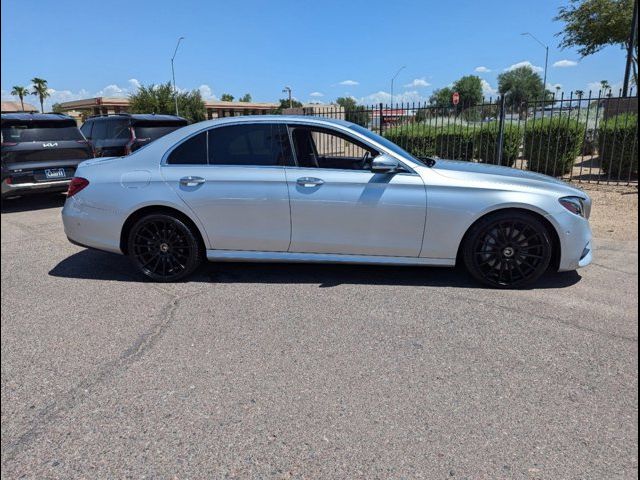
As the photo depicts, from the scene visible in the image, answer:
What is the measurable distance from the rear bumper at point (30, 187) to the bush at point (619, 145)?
11267mm

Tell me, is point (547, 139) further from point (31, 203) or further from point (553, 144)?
point (31, 203)

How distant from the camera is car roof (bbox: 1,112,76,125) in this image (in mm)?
8336

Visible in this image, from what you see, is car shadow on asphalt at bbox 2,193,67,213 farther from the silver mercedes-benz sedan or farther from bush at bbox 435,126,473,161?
bush at bbox 435,126,473,161

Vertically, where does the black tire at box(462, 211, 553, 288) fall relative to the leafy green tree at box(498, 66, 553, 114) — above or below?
below

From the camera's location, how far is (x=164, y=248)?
15.4 ft

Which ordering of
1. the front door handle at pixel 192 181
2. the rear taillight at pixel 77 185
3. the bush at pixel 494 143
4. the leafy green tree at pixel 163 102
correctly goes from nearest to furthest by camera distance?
the front door handle at pixel 192 181 → the rear taillight at pixel 77 185 → the bush at pixel 494 143 → the leafy green tree at pixel 163 102

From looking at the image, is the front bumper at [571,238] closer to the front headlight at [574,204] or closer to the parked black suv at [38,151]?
the front headlight at [574,204]

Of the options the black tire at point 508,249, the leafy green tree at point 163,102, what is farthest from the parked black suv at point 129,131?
the leafy green tree at point 163,102

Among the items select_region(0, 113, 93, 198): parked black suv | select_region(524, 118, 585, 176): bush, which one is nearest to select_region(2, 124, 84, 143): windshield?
select_region(0, 113, 93, 198): parked black suv

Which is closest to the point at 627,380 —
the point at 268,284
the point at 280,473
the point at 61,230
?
the point at 280,473

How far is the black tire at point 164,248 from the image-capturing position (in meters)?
4.61

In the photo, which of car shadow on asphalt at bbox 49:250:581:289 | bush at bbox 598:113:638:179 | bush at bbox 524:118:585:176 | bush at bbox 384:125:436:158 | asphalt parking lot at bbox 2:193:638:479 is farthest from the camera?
bush at bbox 384:125:436:158

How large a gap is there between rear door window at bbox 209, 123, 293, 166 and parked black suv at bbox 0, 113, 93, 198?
539 centimetres

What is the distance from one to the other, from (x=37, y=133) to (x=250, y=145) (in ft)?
19.9
